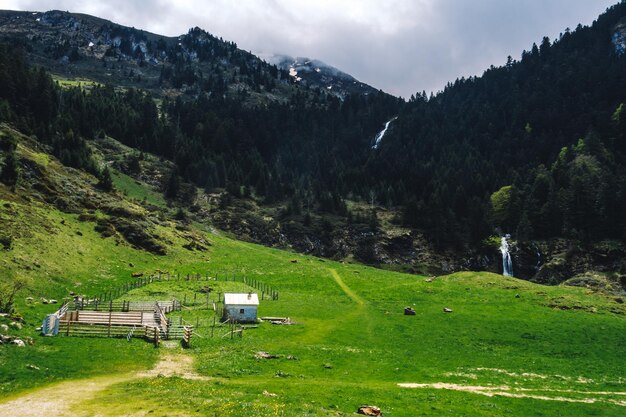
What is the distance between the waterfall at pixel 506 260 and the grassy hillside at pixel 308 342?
165 feet

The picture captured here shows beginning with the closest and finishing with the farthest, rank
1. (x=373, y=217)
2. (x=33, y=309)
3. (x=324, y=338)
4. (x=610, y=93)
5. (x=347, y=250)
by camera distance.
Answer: (x=33, y=309) → (x=324, y=338) → (x=347, y=250) → (x=373, y=217) → (x=610, y=93)

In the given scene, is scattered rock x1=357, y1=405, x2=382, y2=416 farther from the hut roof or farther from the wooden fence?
the wooden fence

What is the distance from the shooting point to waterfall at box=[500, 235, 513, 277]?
135000mm

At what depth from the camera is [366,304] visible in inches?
2862

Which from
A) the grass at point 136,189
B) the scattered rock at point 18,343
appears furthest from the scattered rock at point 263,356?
the grass at point 136,189

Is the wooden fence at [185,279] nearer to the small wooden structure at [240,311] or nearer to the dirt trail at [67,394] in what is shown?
the small wooden structure at [240,311]

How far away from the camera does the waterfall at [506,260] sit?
135000mm

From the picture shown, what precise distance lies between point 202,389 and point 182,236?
8310 cm

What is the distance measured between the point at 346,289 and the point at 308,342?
36126 millimetres

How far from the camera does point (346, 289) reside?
8381 cm

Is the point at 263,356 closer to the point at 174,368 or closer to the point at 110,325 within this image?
the point at 174,368

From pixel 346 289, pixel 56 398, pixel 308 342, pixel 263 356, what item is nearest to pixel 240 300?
pixel 308 342

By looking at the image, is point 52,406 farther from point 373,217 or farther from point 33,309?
point 373,217

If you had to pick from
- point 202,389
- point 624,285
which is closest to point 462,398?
point 202,389
